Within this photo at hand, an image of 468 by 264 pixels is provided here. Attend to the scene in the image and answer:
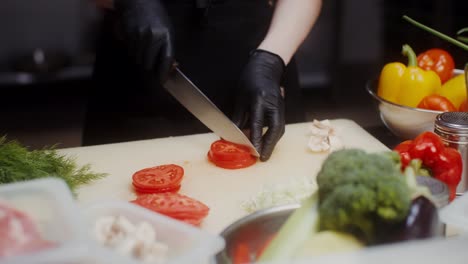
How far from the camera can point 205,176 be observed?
145cm

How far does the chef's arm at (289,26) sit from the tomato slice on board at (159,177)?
1.75 feet

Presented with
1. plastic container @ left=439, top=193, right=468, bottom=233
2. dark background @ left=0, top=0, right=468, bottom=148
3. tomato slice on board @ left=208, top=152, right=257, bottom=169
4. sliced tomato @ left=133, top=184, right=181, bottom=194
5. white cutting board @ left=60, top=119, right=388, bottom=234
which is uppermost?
plastic container @ left=439, top=193, right=468, bottom=233

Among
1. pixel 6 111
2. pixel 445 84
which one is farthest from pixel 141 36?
pixel 6 111

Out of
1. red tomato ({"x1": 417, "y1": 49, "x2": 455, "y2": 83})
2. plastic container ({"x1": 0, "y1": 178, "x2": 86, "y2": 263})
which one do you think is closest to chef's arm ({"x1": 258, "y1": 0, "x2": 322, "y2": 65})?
red tomato ({"x1": 417, "y1": 49, "x2": 455, "y2": 83})

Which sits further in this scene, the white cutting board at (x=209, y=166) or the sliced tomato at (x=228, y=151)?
the sliced tomato at (x=228, y=151)

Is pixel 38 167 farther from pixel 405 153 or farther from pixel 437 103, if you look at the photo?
pixel 437 103

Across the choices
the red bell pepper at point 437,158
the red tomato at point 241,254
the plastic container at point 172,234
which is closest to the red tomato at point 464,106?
the red bell pepper at point 437,158

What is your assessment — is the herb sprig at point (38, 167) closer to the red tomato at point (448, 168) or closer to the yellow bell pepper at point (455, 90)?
the red tomato at point (448, 168)

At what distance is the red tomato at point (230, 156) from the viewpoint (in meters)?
1.46

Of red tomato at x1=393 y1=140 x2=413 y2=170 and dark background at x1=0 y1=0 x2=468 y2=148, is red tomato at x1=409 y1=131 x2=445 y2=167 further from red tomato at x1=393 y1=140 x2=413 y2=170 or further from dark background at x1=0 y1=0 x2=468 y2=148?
dark background at x1=0 y1=0 x2=468 y2=148

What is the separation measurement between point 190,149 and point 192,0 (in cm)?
46

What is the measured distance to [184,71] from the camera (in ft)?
6.20

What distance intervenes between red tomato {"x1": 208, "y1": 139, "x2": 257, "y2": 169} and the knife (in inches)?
0.6

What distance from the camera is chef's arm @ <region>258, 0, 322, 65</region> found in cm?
179
